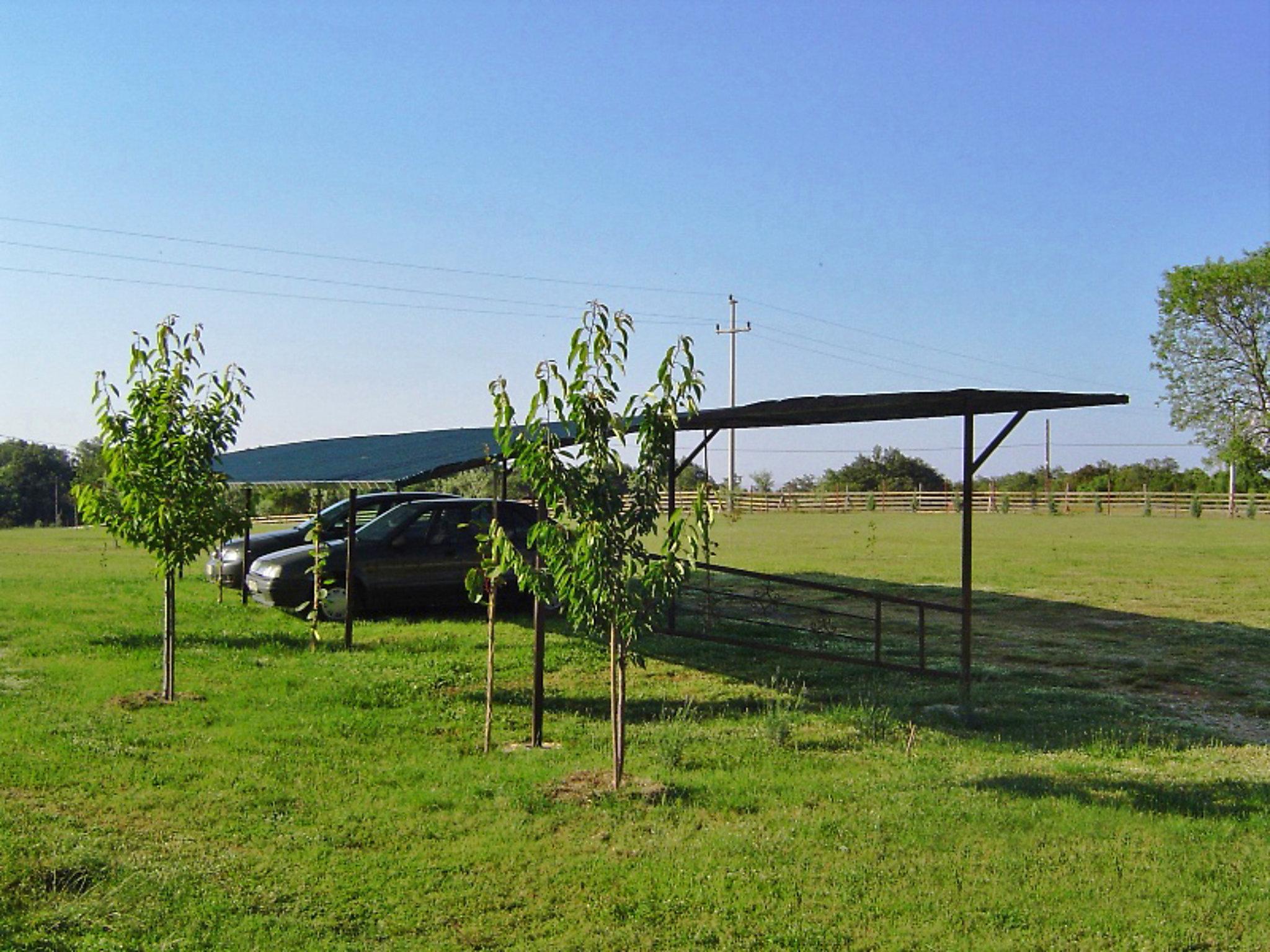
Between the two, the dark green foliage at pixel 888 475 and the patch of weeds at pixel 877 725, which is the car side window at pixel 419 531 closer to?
the patch of weeds at pixel 877 725

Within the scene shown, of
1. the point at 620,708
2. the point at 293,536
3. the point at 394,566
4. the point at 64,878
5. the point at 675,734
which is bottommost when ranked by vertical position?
the point at 64,878

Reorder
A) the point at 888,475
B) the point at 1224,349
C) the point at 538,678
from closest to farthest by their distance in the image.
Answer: the point at 538,678
the point at 1224,349
the point at 888,475

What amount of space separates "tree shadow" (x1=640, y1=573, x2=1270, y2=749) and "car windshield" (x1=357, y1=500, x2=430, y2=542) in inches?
140

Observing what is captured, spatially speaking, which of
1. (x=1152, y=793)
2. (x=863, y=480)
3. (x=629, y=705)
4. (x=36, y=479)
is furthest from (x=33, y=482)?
(x=1152, y=793)

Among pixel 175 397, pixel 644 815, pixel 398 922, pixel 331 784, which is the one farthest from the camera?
pixel 175 397

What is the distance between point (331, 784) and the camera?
7.08 meters

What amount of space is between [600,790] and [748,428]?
6333 mm

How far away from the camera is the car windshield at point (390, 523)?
14500 mm

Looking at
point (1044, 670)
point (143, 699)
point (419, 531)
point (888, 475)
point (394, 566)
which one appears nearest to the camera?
point (143, 699)

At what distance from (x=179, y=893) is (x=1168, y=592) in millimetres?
18311

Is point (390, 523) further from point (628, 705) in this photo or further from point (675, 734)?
point (675, 734)

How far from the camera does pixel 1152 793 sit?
6.97 m

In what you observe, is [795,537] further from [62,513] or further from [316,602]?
[62,513]

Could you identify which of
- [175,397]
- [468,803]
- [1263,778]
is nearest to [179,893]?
[468,803]
